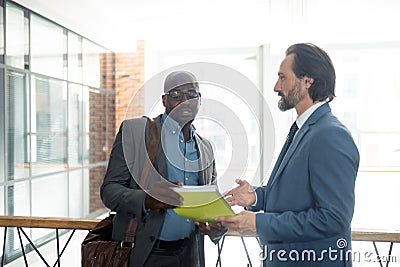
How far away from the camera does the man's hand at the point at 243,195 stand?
1.18 meters

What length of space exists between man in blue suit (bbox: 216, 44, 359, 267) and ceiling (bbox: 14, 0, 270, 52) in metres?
4.02

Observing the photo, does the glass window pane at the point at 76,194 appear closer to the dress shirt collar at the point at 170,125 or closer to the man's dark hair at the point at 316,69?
the dress shirt collar at the point at 170,125

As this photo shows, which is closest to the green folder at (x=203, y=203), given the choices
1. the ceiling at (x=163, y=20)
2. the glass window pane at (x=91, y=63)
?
the ceiling at (x=163, y=20)

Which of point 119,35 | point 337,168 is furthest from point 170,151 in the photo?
point 119,35

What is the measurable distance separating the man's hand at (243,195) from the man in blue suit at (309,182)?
0.12 metres

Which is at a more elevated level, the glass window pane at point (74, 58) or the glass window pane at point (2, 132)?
the glass window pane at point (74, 58)

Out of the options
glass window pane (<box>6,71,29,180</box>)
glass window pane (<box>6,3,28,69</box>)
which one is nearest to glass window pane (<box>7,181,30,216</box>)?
glass window pane (<box>6,71,29,180</box>)

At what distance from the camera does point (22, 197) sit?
4199mm

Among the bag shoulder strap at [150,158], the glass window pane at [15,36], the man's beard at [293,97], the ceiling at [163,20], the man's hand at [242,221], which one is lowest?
the man's hand at [242,221]

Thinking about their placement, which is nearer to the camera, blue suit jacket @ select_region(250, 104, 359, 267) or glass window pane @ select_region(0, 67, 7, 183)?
blue suit jacket @ select_region(250, 104, 359, 267)

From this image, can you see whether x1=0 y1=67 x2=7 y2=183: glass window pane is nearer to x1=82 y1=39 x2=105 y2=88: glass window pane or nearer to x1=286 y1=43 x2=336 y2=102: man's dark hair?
x1=82 y1=39 x2=105 y2=88: glass window pane

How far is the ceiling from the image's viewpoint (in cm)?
527

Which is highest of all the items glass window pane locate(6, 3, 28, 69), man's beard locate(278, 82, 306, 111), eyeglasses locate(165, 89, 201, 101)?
glass window pane locate(6, 3, 28, 69)

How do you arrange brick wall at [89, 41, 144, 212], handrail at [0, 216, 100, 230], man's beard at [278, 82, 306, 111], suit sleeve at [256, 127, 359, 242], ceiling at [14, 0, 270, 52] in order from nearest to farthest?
suit sleeve at [256, 127, 359, 242] < man's beard at [278, 82, 306, 111] < handrail at [0, 216, 100, 230] < ceiling at [14, 0, 270, 52] < brick wall at [89, 41, 144, 212]
